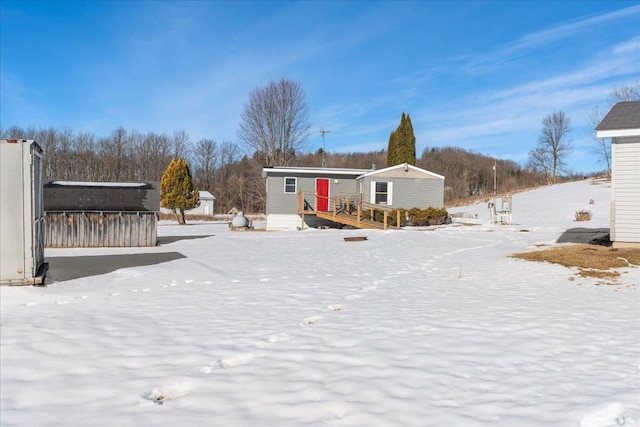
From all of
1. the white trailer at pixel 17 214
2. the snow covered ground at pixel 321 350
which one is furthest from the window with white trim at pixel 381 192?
the white trailer at pixel 17 214

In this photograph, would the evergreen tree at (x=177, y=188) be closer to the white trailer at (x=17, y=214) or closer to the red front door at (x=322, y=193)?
the red front door at (x=322, y=193)

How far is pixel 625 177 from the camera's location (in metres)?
12.4

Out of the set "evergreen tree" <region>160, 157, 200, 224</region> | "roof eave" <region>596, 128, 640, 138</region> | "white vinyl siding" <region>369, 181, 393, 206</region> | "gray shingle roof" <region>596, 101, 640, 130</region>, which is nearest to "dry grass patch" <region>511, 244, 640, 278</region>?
"roof eave" <region>596, 128, 640, 138</region>

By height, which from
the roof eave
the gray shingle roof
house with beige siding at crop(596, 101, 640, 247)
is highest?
the gray shingle roof

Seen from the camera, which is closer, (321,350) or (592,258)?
(321,350)

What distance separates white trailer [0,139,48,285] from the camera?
7.70 m

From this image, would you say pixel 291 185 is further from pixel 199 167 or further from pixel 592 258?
pixel 199 167

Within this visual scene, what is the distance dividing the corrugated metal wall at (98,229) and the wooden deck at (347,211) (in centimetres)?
1038

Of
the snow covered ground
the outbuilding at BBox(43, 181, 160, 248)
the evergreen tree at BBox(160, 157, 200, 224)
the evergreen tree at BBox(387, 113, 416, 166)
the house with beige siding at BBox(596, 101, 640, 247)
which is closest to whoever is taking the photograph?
the snow covered ground

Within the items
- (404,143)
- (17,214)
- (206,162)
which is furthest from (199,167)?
(17,214)

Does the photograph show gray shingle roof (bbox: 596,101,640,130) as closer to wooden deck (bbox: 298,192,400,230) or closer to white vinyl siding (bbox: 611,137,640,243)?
white vinyl siding (bbox: 611,137,640,243)

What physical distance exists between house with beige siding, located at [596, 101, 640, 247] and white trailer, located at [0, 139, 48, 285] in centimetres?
1440

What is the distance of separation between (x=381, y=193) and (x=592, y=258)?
1620 cm

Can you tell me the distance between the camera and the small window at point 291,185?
26.5 meters
